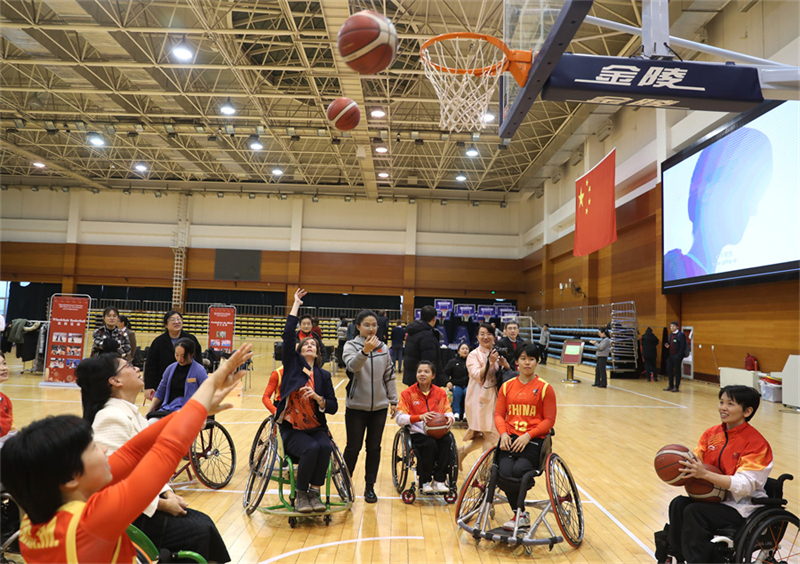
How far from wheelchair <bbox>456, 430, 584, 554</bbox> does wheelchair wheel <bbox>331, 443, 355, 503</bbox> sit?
34.0 inches

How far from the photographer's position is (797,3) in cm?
912

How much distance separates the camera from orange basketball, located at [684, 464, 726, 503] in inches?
112

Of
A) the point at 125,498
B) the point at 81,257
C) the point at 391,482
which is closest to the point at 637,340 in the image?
the point at 391,482

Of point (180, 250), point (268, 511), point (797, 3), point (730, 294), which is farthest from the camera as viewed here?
point (180, 250)

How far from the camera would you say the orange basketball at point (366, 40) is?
4.71m

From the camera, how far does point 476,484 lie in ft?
12.4

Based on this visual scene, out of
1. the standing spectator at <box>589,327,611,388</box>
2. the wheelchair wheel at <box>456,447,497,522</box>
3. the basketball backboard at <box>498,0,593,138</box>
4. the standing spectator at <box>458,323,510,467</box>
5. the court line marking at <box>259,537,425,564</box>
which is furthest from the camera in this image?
the standing spectator at <box>589,327,611,388</box>

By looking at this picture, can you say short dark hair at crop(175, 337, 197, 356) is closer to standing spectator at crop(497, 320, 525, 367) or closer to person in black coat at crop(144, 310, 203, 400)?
person in black coat at crop(144, 310, 203, 400)

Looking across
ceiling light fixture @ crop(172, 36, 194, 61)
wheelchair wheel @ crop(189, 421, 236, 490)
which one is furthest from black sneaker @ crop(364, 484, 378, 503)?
ceiling light fixture @ crop(172, 36, 194, 61)

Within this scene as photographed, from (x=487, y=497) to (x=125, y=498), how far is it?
8.75 feet

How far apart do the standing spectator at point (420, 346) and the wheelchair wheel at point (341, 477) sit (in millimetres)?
1620

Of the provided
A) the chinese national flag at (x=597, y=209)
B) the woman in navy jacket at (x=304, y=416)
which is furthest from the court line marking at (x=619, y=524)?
the chinese national flag at (x=597, y=209)

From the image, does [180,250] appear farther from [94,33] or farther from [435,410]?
[435,410]

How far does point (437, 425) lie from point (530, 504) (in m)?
0.98
